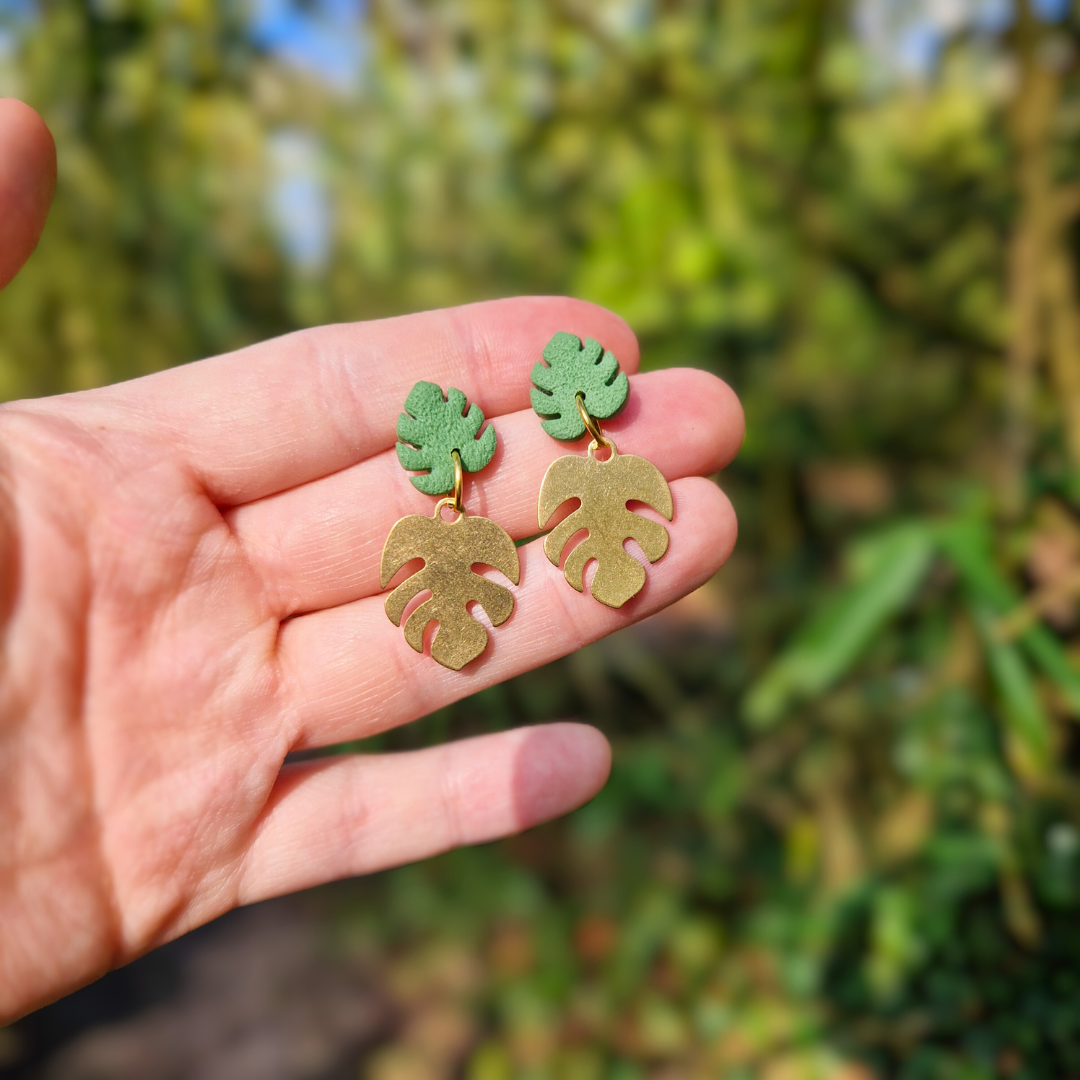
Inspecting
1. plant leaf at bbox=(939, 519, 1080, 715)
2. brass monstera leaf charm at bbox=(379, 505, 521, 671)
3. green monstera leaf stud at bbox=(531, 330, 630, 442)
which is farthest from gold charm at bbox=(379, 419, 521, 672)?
plant leaf at bbox=(939, 519, 1080, 715)

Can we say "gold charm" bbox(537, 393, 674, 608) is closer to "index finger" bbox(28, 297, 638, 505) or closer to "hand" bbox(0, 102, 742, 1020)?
"hand" bbox(0, 102, 742, 1020)

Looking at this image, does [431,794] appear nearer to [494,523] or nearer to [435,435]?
[494,523]

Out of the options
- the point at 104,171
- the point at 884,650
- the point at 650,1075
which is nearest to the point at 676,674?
the point at 884,650

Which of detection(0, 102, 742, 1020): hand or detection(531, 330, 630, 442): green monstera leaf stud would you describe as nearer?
detection(0, 102, 742, 1020): hand

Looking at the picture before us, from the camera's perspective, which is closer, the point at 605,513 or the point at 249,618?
the point at 249,618

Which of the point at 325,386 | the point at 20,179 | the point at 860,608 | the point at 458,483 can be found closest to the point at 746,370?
the point at 860,608
